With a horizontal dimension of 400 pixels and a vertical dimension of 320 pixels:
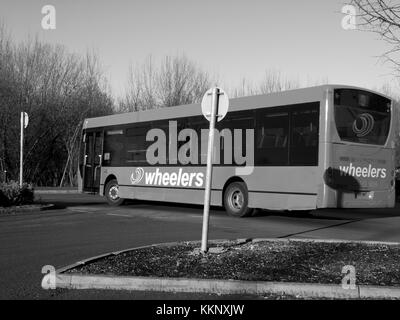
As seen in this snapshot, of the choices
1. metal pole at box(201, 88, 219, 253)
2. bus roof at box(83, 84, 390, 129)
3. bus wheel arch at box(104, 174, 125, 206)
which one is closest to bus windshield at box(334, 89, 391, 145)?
bus roof at box(83, 84, 390, 129)

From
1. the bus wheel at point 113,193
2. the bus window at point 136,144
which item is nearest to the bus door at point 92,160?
the bus wheel at point 113,193

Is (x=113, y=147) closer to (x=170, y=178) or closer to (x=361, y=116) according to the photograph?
(x=170, y=178)

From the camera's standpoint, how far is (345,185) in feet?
43.3

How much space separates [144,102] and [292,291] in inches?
1304

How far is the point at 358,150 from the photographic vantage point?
13484 mm

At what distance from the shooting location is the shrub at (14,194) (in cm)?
1692

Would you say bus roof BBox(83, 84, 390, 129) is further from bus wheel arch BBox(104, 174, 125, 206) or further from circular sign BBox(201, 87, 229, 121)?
circular sign BBox(201, 87, 229, 121)

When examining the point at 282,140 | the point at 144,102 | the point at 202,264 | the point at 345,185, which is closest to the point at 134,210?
the point at 282,140

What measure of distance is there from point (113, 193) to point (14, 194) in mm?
3810

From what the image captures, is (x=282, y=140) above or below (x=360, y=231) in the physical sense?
above

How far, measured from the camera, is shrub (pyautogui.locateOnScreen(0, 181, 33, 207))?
1692 cm
